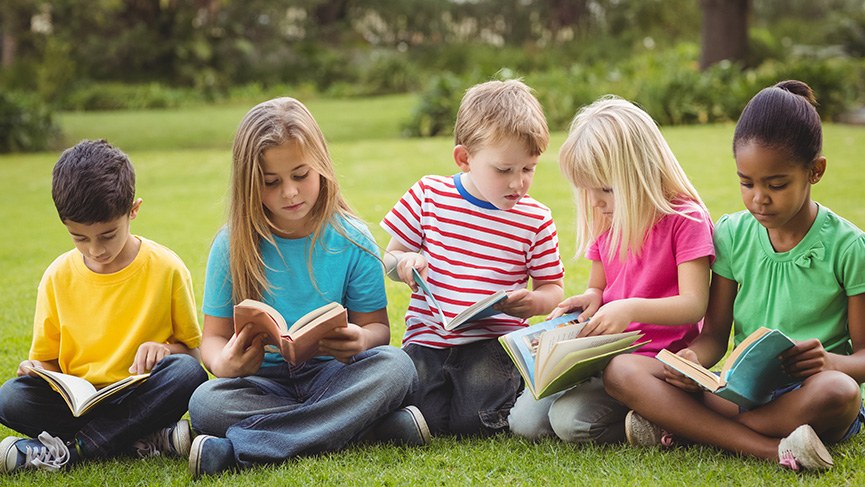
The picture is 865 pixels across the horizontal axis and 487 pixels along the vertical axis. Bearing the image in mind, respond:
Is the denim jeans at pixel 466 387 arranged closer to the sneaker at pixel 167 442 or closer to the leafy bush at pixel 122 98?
the sneaker at pixel 167 442

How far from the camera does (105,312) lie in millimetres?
3191

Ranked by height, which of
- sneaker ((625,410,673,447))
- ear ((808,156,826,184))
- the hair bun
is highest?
the hair bun

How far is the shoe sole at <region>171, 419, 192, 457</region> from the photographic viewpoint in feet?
9.93

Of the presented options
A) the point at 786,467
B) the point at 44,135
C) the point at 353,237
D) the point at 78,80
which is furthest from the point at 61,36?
the point at 786,467

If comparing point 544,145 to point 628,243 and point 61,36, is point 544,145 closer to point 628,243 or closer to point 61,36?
point 628,243

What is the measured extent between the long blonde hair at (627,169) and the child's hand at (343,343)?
899 millimetres

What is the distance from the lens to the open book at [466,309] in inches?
115

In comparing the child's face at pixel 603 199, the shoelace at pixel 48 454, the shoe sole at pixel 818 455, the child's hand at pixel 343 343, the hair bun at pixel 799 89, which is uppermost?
the hair bun at pixel 799 89

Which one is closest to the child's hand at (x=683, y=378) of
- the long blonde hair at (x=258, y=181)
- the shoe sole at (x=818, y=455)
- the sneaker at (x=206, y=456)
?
the shoe sole at (x=818, y=455)

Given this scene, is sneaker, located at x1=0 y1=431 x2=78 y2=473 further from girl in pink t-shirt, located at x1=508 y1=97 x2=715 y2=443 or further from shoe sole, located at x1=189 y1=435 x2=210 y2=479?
girl in pink t-shirt, located at x1=508 y1=97 x2=715 y2=443

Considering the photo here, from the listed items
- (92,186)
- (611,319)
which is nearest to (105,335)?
(92,186)

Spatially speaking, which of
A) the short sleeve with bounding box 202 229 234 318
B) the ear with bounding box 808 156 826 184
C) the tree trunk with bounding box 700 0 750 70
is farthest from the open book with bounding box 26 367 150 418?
the tree trunk with bounding box 700 0 750 70

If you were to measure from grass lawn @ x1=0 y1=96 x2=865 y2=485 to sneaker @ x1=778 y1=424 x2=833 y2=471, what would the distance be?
3 centimetres

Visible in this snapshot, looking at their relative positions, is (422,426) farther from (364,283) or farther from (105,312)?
(105,312)
